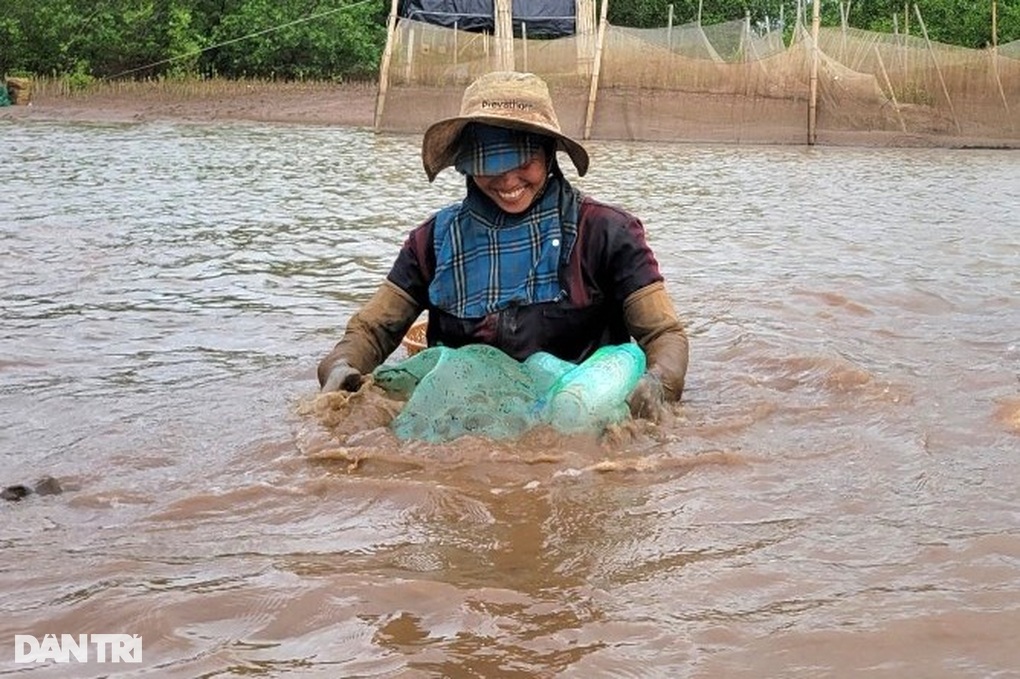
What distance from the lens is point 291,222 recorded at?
9.11 metres

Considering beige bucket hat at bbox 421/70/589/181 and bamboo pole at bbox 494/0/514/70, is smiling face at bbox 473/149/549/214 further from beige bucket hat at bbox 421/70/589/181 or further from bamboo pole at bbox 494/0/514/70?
bamboo pole at bbox 494/0/514/70

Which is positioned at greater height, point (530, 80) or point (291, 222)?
point (530, 80)

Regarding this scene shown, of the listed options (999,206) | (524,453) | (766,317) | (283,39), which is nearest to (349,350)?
(524,453)

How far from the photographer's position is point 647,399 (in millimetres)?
3629

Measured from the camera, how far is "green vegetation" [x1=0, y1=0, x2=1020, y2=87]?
2658 centimetres

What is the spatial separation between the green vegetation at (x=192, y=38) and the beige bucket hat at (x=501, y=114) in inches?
908

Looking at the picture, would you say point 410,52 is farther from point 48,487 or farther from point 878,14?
point 48,487

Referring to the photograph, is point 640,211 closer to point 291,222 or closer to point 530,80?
point 291,222

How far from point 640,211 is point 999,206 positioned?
2918mm

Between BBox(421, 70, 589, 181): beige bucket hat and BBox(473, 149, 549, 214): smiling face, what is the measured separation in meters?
0.09

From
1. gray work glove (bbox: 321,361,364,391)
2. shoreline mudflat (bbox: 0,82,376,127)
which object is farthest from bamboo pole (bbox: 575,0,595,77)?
gray work glove (bbox: 321,361,364,391)

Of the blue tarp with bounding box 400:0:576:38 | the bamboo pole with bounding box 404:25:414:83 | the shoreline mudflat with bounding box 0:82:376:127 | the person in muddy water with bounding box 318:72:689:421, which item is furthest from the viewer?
the blue tarp with bounding box 400:0:576:38

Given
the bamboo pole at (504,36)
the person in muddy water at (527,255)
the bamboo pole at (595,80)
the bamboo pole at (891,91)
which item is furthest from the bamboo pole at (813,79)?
the person in muddy water at (527,255)

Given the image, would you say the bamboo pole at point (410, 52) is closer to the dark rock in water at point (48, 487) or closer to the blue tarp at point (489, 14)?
the blue tarp at point (489, 14)
